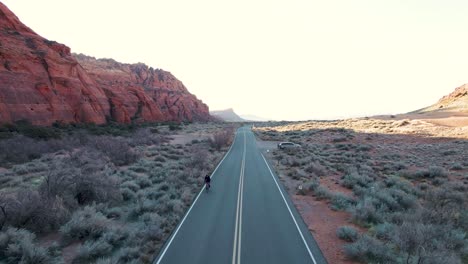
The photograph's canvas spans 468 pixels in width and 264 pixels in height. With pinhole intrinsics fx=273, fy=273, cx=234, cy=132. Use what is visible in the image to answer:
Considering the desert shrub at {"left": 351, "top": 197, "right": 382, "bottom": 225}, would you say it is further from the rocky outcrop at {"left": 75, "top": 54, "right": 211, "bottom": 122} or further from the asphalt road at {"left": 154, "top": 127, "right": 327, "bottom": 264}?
the rocky outcrop at {"left": 75, "top": 54, "right": 211, "bottom": 122}

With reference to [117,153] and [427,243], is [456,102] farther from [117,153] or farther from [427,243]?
[117,153]

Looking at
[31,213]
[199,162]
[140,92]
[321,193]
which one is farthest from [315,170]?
[140,92]

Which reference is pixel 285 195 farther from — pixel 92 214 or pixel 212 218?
pixel 92 214

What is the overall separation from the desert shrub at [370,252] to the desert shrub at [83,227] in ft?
34.1

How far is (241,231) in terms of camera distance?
42.0 feet

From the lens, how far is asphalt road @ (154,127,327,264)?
10.6 m

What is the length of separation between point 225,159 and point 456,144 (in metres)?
31.1

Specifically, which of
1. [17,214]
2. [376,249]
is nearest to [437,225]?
[376,249]

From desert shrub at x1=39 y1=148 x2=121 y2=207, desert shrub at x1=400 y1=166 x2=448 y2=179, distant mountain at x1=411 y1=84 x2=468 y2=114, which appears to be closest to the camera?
desert shrub at x1=39 y1=148 x2=121 y2=207

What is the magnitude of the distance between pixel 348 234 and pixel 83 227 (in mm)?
11697

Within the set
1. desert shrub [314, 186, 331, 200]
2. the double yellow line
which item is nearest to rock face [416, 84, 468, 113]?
desert shrub [314, 186, 331, 200]

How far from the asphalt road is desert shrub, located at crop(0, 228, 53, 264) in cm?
380

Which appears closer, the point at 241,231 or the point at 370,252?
the point at 370,252

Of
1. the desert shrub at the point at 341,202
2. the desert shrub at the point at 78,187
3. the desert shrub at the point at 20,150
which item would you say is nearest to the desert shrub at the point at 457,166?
the desert shrub at the point at 341,202
